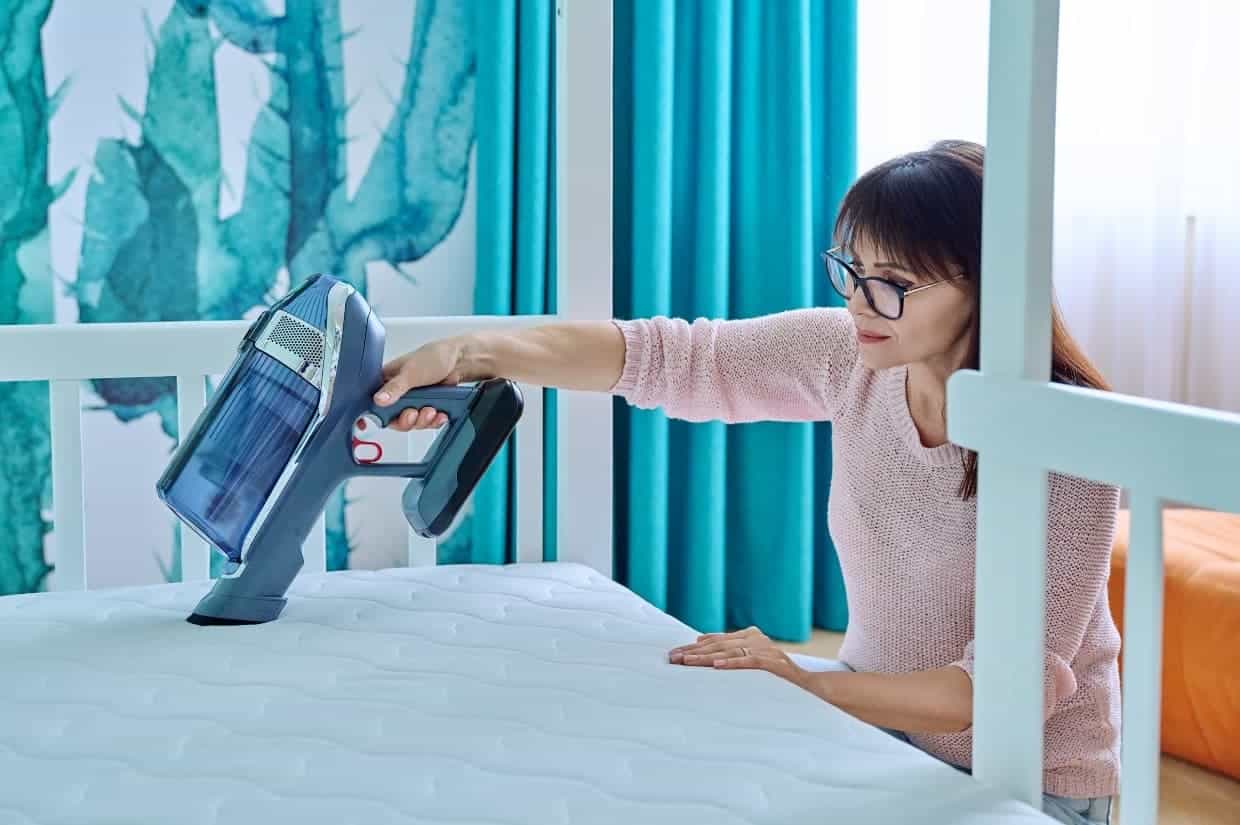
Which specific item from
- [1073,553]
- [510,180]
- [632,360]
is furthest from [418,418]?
[510,180]

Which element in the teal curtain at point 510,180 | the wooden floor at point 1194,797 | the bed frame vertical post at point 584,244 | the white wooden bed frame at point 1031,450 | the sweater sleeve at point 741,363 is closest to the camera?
the white wooden bed frame at point 1031,450

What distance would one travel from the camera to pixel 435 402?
4.16 feet

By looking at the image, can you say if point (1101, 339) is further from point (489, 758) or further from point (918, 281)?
point (489, 758)

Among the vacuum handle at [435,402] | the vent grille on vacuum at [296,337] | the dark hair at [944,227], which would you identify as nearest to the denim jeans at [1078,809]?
the dark hair at [944,227]

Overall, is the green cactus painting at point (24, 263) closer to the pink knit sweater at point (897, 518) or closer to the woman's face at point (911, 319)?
the pink knit sweater at point (897, 518)

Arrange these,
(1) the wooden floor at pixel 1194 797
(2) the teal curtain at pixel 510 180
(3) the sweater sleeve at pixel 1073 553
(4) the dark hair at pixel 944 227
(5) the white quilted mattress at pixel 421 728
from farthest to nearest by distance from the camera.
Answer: (2) the teal curtain at pixel 510 180
(1) the wooden floor at pixel 1194 797
(4) the dark hair at pixel 944 227
(3) the sweater sleeve at pixel 1073 553
(5) the white quilted mattress at pixel 421 728

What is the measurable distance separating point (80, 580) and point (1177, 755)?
59.6 inches

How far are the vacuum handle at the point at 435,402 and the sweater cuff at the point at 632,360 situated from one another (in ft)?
0.78

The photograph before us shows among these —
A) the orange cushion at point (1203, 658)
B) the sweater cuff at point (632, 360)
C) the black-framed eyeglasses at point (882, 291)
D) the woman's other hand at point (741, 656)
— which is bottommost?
the orange cushion at point (1203, 658)

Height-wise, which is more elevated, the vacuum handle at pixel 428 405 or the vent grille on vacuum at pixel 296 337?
the vent grille on vacuum at pixel 296 337

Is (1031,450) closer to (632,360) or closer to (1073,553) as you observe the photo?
(1073,553)

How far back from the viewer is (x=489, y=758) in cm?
96

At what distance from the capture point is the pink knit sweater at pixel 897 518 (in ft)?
3.65

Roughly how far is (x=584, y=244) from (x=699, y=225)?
35.1 inches
